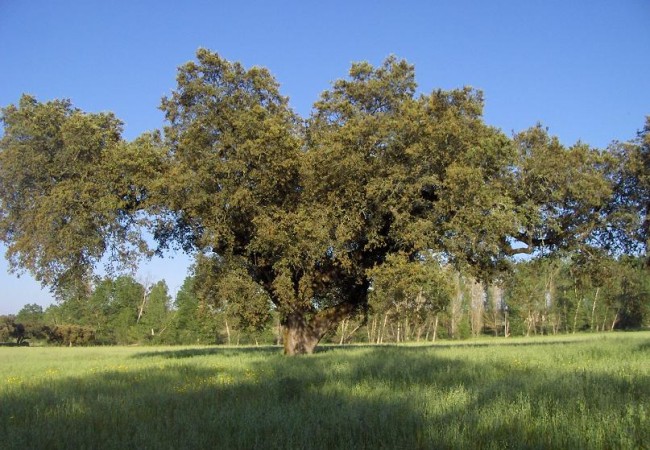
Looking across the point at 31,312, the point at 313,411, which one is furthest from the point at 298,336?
the point at 31,312

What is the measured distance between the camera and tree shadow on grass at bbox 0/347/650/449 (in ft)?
18.5

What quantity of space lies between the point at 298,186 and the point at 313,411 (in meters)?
15.7

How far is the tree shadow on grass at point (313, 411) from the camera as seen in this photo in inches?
223

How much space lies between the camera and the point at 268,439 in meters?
5.76

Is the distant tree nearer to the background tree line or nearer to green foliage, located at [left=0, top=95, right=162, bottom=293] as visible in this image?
the background tree line

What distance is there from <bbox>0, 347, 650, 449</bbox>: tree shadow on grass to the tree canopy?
935 cm

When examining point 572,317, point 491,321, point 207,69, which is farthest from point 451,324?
point 207,69

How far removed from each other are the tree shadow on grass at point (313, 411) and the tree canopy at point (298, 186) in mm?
9347

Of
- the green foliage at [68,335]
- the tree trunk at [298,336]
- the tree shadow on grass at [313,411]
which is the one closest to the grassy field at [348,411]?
the tree shadow on grass at [313,411]

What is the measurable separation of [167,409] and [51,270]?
53.9ft

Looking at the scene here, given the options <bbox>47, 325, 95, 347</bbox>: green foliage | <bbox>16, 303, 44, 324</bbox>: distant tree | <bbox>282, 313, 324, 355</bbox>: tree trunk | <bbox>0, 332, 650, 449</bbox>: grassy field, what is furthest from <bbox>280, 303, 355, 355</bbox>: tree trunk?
<bbox>16, 303, 44, 324</bbox>: distant tree

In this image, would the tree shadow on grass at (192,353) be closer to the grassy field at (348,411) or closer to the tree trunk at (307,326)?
the tree trunk at (307,326)

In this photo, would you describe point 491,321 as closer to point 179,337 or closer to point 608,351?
point 179,337

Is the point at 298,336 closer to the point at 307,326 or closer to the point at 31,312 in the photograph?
the point at 307,326
